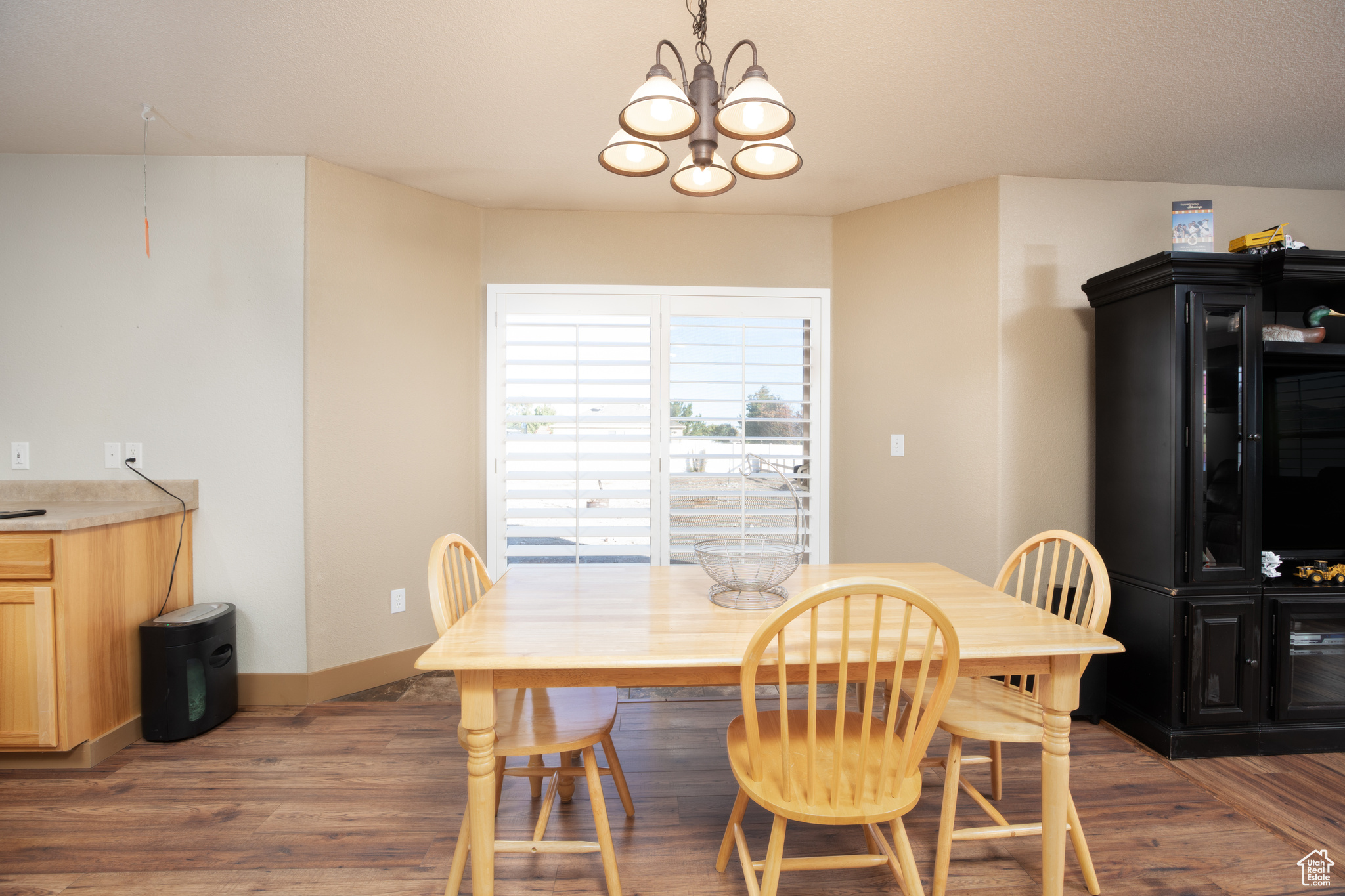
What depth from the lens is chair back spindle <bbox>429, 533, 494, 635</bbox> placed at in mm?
1549

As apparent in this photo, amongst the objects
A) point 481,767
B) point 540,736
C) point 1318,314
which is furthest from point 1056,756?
point 1318,314

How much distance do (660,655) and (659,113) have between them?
3.91 ft

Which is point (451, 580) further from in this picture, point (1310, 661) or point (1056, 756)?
point (1310, 661)

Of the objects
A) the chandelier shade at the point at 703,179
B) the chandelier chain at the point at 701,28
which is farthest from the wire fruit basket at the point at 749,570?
the chandelier chain at the point at 701,28

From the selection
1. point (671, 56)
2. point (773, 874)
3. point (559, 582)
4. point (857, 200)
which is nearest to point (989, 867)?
point (773, 874)

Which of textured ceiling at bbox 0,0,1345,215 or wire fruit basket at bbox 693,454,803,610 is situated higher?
textured ceiling at bbox 0,0,1345,215

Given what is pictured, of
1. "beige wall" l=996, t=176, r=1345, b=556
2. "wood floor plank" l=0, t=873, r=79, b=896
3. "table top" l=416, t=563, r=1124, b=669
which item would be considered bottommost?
"wood floor plank" l=0, t=873, r=79, b=896

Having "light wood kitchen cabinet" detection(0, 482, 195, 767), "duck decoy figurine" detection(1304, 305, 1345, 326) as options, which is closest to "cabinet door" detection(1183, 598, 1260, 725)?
"duck decoy figurine" detection(1304, 305, 1345, 326)

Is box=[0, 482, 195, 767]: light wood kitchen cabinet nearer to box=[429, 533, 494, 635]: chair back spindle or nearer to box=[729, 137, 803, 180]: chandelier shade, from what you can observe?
box=[429, 533, 494, 635]: chair back spindle

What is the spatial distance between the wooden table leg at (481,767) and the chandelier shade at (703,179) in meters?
1.32

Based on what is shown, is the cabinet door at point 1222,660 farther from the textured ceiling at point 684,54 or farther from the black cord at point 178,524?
the black cord at point 178,524

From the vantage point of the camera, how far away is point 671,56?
6.40ft

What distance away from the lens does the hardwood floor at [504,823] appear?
5.22ft

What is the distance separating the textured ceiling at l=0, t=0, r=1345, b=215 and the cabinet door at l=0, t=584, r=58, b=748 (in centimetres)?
181
